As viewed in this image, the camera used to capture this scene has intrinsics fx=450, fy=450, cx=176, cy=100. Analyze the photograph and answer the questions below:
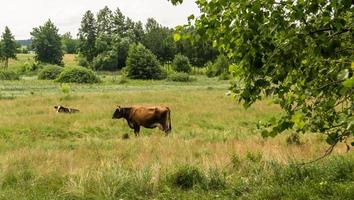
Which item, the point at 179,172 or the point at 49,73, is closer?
the point at 179,172

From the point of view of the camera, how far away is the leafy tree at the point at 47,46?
10550 centimetres

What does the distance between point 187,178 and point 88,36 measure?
113m

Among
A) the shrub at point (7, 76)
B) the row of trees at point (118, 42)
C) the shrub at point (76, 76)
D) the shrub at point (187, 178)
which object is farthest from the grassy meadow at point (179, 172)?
the row of trees at point (118, 42)

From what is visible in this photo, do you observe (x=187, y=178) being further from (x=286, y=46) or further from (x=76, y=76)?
(x=76, y=76)

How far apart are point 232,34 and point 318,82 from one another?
1.18 m

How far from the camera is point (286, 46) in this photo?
476 cm

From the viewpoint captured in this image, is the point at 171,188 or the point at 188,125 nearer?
the point at 171,188

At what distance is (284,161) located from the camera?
368 inches

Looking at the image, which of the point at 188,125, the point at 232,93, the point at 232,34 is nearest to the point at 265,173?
the point at 232,93

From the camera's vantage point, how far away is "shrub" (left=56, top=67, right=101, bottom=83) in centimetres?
6584

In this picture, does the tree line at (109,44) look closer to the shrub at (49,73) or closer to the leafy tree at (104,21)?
the leafy tree at (104,21)

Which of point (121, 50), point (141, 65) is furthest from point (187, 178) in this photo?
point (121, 50)

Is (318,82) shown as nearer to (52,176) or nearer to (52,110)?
(52,176)

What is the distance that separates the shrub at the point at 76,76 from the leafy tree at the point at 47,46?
136 feet
